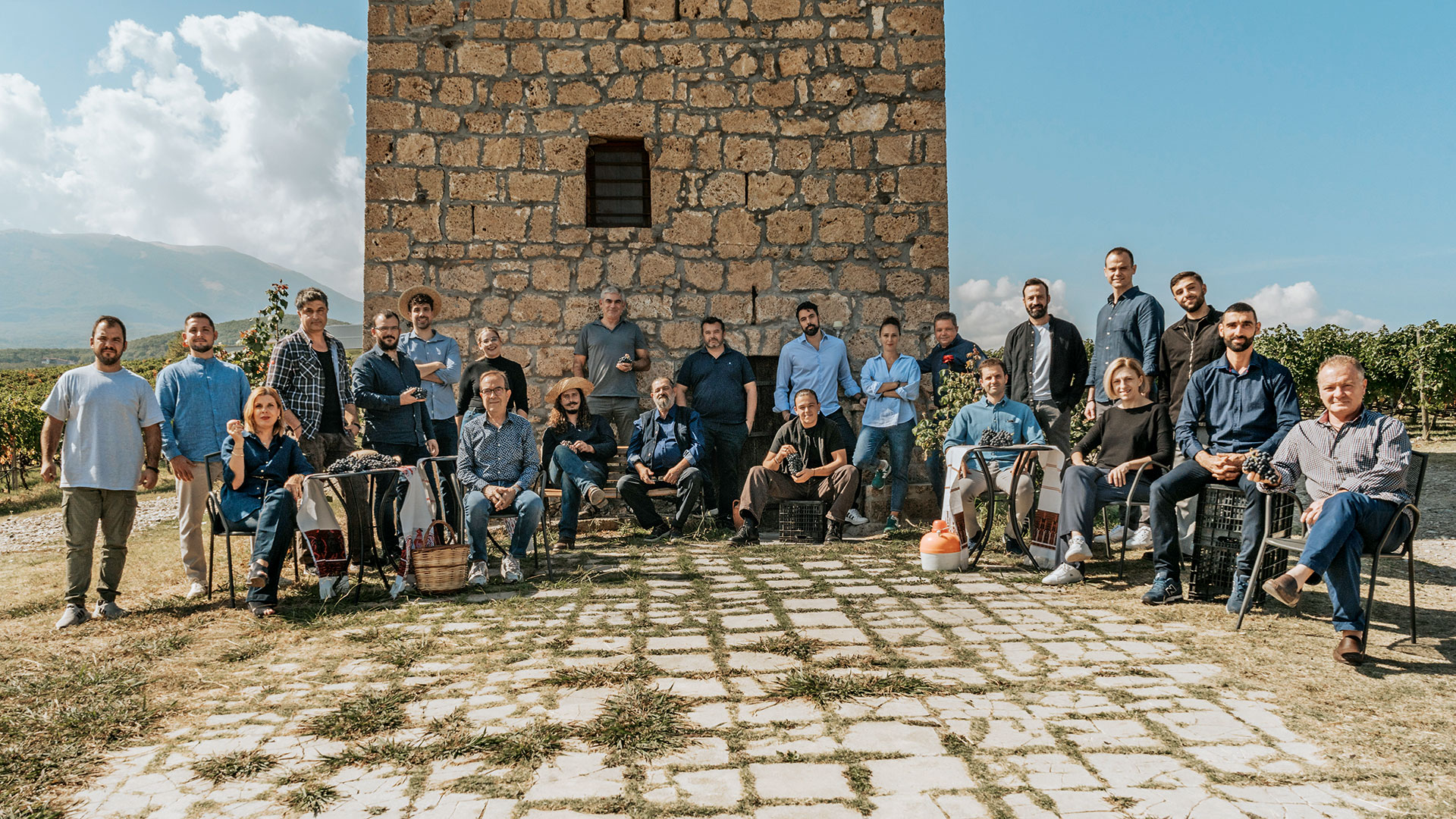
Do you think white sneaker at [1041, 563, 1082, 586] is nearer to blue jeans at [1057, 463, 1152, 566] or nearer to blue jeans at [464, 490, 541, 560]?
blue jeans at [1057, 463, 1152, 566]

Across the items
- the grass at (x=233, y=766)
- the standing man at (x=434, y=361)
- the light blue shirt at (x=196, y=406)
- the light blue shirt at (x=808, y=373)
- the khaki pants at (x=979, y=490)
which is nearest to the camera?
the grass at (x=233, y=766)

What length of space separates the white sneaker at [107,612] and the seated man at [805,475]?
3614mm

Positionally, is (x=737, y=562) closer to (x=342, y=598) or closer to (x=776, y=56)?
(x=342, y=598)

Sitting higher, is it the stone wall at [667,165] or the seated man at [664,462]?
the stone wall at [667,165]

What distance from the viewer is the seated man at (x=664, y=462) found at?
6.29 meters

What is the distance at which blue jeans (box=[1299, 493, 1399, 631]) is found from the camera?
3402 millimetres

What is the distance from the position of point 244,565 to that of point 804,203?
5.04 meters

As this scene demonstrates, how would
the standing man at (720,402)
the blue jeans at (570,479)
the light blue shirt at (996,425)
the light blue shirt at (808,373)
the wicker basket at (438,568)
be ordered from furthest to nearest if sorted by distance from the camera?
the light blue shirt at (808,373) < the standing man at (720,402) < the blue jeans at (570,479) < the light blue shirt at (996,425) < the wicker basket at (438,568)

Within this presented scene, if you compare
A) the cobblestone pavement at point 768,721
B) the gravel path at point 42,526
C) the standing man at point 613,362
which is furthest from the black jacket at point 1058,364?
the gravel path at point 42,526

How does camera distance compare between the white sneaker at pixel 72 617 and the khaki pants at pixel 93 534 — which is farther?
the khaki pants at pixel 93 534

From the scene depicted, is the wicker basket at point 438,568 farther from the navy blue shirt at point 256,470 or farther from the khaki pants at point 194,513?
the khaki pants at point 194,513

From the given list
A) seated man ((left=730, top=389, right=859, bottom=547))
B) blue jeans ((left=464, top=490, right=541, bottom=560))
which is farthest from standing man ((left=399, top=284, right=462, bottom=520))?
seated man ((left=730, top=389, right=859, bottom=547))

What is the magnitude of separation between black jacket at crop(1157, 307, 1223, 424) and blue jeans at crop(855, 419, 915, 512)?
1.89 meters

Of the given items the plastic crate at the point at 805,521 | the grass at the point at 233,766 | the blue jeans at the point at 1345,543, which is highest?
the blue jeans at the point at 1345,543
